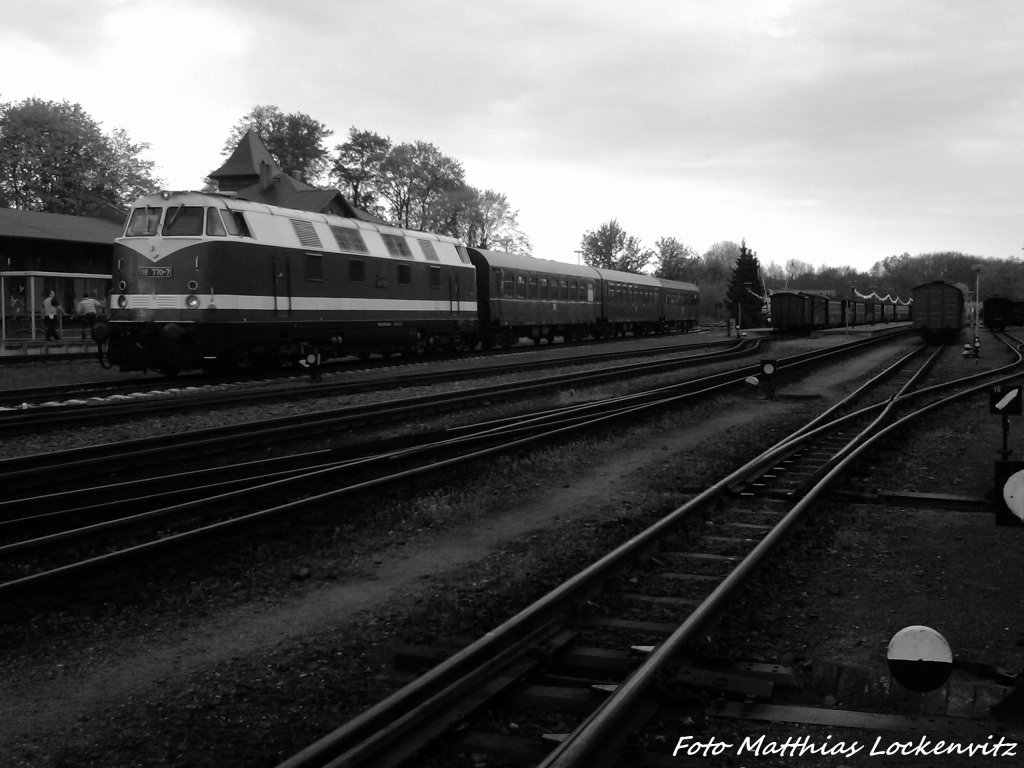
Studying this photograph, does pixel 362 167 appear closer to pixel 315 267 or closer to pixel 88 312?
pixel 88 312

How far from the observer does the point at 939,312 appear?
4581 cm

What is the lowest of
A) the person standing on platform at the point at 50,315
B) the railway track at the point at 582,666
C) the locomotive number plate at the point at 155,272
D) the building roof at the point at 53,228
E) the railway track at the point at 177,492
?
the railway track at the point at 582,666

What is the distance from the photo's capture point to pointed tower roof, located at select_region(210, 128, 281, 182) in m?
75.1

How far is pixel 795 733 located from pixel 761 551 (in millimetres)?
2731

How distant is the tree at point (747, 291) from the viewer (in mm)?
89562

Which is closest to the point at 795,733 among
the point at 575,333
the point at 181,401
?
the point at 181,401

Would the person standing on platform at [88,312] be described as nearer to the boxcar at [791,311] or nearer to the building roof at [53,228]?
the building roof at [53,228]

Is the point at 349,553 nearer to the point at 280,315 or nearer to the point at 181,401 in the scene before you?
the point at 181,401

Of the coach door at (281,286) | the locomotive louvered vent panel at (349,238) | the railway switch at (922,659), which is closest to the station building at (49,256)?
the locomotive louvered vent panel at (349,238)

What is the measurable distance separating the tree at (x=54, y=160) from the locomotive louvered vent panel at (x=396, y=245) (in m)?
52.5

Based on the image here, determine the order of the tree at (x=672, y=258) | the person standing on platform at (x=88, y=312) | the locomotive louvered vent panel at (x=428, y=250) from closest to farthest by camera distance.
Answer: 1. the locomotive louvered vent panel at (x=428, y=250)
2. the person standing on platform at (x=88, y=312)
3. the tree at (x=672, y=258)

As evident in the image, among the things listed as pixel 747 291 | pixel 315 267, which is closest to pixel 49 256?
pixel 315 267

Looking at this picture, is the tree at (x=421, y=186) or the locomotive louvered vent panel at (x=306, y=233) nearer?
the locomotive louvered vent panel at (x=306, y=233)

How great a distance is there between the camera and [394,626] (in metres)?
5.85
